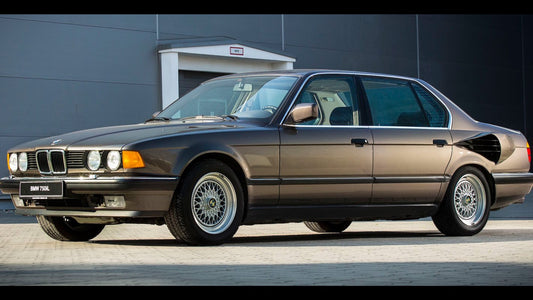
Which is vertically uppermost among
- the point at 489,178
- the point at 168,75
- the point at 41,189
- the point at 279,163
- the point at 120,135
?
the point at 168,75

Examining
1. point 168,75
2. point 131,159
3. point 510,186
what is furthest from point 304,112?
point 168,75

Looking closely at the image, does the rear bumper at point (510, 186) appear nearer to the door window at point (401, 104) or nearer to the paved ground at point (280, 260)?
the paved ground at point (280, 260)

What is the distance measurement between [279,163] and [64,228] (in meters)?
2.17

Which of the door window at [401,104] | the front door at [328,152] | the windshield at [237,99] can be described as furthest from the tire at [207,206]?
the door window at [401,104]

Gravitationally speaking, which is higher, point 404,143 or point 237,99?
point 237,99

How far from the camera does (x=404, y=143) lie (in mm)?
9328

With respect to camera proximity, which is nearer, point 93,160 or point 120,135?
point 93,160

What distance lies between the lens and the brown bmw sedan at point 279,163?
778 cm

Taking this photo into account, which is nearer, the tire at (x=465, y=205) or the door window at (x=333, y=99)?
the door window at (x=333, y=99)

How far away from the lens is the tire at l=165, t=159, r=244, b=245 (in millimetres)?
7805

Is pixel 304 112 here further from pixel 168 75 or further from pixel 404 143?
pixel 168 75

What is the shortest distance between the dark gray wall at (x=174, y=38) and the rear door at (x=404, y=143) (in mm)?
9249
